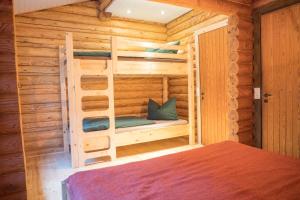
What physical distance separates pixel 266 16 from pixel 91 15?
10.1 feet

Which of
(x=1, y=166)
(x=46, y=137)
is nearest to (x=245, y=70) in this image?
(x=1, y=166)

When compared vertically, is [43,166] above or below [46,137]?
below

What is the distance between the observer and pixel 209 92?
376 cm

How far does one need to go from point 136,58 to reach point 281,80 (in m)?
2.05

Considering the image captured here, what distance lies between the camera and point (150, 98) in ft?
15.8

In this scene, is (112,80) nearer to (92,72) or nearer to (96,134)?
(92,72)

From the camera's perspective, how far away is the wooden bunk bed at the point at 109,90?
9.95ft

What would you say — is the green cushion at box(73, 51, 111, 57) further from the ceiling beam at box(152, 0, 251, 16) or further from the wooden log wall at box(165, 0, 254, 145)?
the wooden log wall at box(165, 0, 254, 145)

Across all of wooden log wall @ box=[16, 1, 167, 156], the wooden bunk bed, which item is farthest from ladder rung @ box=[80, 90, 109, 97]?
wooden log wall @ box=[16, 1, 167, 156]

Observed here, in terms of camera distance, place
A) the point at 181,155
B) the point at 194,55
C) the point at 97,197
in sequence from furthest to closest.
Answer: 1. the point at 194,55
2. the point at 181,155
3. the point at 97,197

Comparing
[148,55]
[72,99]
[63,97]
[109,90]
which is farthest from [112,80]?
[63,97]

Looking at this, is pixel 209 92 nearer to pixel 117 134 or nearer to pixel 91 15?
pixel 117 134

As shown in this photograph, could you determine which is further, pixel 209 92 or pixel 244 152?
pixel 209 92

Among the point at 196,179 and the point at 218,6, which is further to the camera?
the point at 218,6
